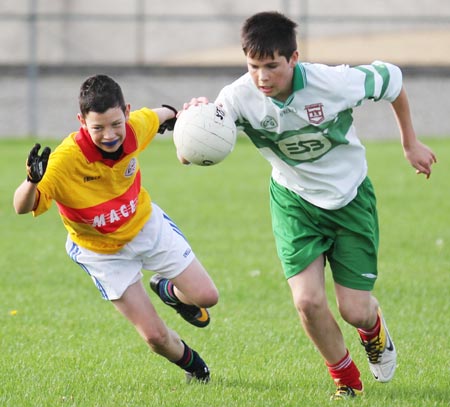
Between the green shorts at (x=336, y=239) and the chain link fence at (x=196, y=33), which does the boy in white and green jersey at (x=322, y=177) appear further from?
the chain link fence at (x=196, y=33)

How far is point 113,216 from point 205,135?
2.48 ft

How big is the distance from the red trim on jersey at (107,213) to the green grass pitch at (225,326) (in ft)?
2.79

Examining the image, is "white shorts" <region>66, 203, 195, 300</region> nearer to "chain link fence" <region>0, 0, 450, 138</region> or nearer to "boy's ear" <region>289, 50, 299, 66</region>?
"boy's ear" <region>289, 50, 299, 66</region>

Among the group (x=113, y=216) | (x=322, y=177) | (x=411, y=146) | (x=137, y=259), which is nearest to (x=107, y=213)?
(x=113, y=216)

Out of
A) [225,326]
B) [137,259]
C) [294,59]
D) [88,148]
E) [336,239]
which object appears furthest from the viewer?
[225,326]

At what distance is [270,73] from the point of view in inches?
194

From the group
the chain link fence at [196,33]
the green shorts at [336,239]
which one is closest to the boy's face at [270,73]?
the green shorts at [336,239]

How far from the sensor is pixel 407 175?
1576 cm

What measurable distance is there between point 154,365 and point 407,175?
10.5 metres

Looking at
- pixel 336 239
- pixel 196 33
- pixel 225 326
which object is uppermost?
pixel 336 239

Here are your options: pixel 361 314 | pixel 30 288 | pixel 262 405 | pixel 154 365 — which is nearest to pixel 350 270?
pixel 361 314

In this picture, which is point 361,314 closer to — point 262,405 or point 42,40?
point 262,405

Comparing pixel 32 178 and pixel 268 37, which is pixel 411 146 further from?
pixel 32 178

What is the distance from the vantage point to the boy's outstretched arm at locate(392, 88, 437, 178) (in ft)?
17.7
